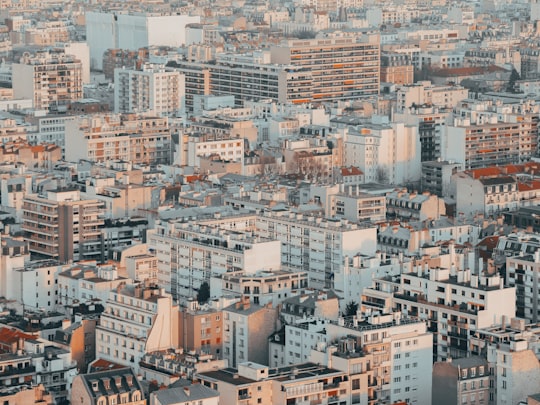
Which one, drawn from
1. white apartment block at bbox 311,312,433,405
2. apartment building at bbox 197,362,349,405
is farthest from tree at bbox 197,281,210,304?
apartment building at bbox 197,362,349,405

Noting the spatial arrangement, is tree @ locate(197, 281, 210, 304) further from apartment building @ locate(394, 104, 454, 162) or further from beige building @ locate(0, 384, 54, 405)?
apartment building @ locate(394, 104, 454, 162)

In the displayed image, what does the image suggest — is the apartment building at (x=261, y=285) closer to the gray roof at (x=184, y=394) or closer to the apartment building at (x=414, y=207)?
the gray roof at (x=184, y=394)

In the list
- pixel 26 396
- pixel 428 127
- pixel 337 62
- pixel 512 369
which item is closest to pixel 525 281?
pixel 512 369

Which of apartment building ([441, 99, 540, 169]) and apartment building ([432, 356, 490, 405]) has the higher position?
apartment building ([441, 99, 540, 169])

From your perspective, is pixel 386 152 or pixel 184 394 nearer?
pixel 184 394

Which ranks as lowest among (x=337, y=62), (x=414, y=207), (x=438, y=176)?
(x=438, y=176)

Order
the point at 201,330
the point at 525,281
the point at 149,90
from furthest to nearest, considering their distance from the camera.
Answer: the point at 149,90 → the point at 525,281 → the point at 201,330

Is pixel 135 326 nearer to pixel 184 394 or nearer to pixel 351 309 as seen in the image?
pixel 184 394
